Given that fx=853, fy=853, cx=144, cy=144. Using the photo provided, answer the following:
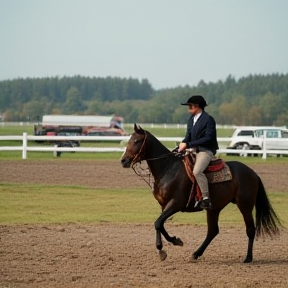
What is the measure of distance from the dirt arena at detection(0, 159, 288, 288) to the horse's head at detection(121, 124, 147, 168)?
1478mm


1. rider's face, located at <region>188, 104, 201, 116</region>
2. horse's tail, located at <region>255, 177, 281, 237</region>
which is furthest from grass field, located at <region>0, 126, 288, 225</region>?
rider's face, located at <region>188, 104, 201, 116</region>

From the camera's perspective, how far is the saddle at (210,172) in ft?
42.1

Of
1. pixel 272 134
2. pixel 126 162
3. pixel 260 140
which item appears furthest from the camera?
pixel 272 134

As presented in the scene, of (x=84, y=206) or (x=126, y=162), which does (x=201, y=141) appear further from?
(x=84, y=206)

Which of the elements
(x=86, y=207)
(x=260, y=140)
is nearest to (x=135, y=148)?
(x=86, y=207)

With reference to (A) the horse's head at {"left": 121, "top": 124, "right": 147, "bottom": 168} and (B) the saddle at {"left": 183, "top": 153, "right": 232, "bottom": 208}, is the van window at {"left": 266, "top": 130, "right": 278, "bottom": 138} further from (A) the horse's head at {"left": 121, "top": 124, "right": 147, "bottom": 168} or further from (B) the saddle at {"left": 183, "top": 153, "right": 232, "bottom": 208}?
(A) the horse's head at {"left": 121, "top": 124, "right": 147, "bottom": 168}

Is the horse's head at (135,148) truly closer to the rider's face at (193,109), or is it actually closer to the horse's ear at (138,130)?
the horse's ear at (138,130)

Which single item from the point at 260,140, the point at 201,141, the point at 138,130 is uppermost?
the point at 138,130

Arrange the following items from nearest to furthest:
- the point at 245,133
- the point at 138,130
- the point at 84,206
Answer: the point at 138,130
the point at 84,206
the point at 245,133

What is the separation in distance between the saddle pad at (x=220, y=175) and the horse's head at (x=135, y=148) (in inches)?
41.8

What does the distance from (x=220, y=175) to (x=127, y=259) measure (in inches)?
75.0

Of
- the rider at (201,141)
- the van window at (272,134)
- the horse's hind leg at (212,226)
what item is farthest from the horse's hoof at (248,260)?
the van window at (272,134)

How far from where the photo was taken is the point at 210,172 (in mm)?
12977

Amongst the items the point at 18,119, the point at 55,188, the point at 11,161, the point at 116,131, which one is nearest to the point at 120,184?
the point at 55,188
